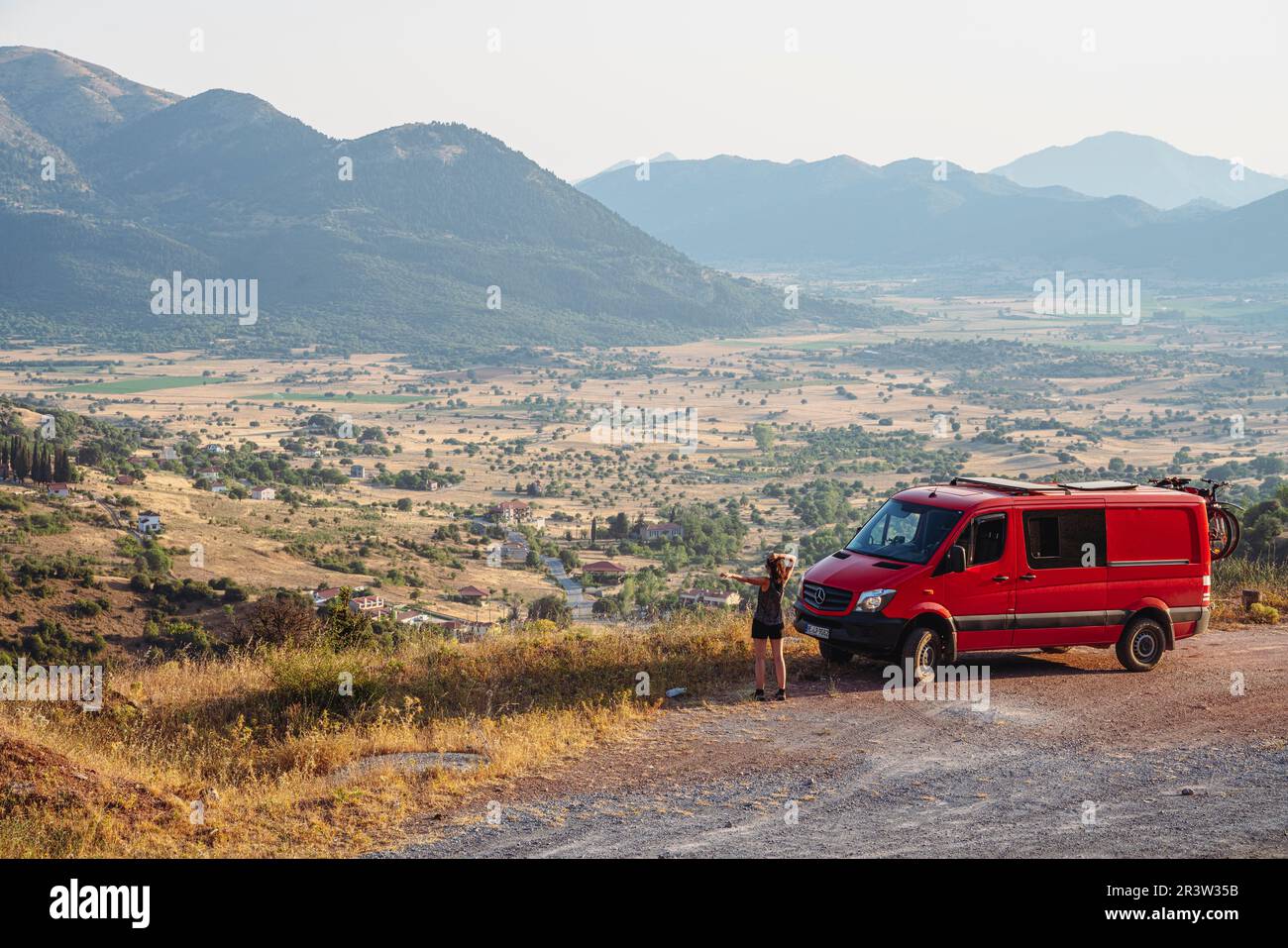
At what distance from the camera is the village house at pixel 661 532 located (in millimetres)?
62062

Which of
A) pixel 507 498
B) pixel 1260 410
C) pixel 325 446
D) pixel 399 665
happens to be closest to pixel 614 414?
pixel 325 446

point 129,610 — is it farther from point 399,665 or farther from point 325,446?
point 325,446

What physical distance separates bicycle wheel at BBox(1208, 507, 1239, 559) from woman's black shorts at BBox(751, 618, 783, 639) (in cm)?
552

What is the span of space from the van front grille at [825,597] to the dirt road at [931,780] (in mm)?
710

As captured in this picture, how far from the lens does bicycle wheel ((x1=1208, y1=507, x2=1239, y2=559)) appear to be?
13.4 meters

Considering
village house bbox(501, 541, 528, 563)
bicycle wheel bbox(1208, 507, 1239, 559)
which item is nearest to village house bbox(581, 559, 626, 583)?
village house bbox(501, 541, 528, 563)

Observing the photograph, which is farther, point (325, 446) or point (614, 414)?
point (614, 414)

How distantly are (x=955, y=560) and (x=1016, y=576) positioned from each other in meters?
0.63

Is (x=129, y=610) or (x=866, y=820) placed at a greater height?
(x=866, y=820)

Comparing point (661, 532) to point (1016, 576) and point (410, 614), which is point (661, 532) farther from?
point (1016, 576)

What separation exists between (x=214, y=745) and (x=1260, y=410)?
131m
